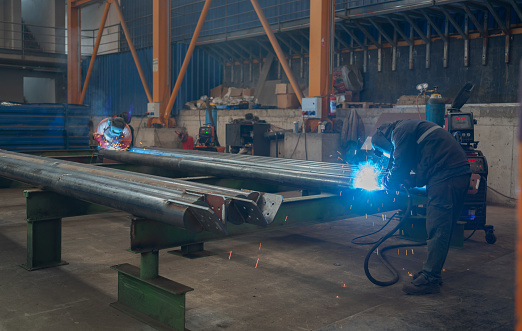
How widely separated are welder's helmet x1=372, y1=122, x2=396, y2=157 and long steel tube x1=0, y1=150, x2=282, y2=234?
1579 mm

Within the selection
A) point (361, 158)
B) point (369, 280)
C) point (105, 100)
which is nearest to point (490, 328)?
point (369, 280)

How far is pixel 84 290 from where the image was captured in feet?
11.9

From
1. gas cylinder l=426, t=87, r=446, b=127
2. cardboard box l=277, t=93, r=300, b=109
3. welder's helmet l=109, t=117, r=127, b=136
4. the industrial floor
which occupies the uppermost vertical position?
cardboard box l=277, t=93, r=300, b=109

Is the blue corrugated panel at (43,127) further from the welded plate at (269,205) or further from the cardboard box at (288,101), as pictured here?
the welded plate at (269,205)

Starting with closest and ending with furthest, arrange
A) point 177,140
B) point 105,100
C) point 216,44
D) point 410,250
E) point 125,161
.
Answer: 1. point 410,250
2. point 125,161
3. point 177,140
4. point 216,44
5. point 105,100

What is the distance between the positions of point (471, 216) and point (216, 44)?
42.6 feet

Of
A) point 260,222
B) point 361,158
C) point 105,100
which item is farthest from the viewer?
point 105,100

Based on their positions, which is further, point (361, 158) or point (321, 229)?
point (321, 229)

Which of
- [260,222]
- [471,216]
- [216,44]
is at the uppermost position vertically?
[216,44]

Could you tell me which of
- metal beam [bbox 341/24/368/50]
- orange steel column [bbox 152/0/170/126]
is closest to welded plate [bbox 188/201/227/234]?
metal beam [bbox 341/24/368/50]

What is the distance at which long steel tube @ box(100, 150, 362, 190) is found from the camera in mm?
4277

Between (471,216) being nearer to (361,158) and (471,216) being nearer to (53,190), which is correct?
(361,158)

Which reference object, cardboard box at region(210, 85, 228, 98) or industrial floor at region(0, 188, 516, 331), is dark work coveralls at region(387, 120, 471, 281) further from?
cardboard box at region(210, 85, 228, 98)

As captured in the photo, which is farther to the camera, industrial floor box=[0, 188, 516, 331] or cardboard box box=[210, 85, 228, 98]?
cardboard box box=[210, 85, 228, 98]
